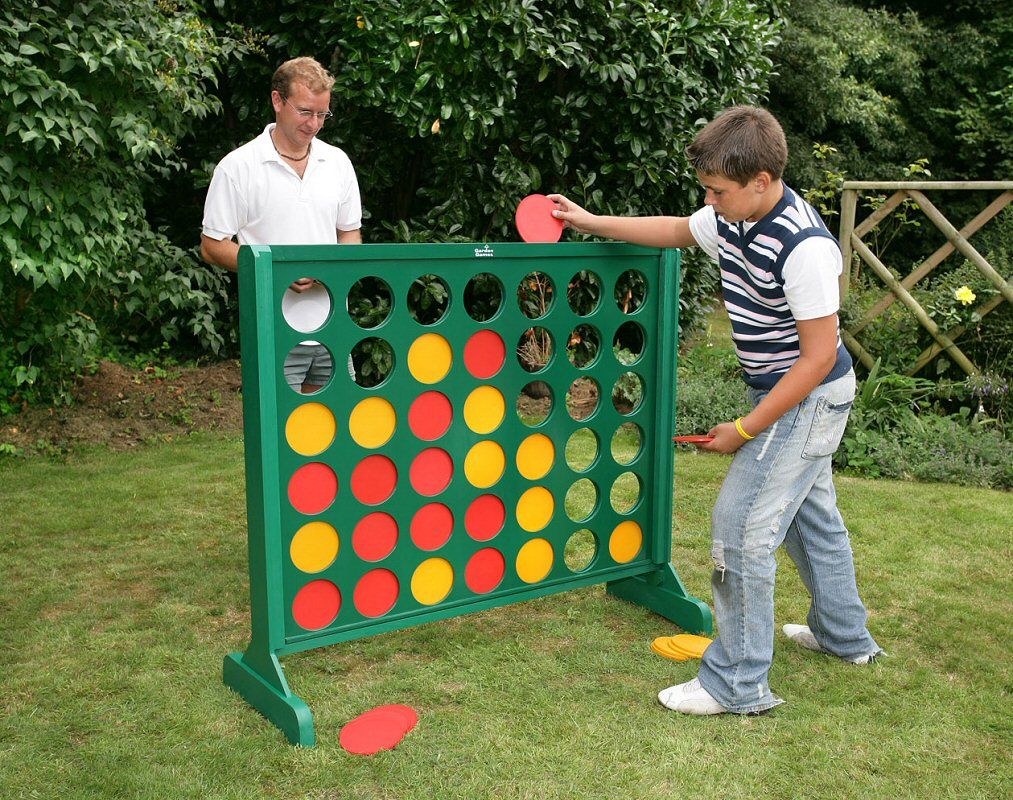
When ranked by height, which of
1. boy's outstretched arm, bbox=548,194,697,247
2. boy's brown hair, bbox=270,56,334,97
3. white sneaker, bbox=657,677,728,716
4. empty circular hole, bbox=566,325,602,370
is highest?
boy's brown hair, bbox=270,56,334,97

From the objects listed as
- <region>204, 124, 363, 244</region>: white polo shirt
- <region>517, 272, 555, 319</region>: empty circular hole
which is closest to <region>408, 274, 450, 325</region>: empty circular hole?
<region>517, 272, 555, 319</region>: empty circular hole

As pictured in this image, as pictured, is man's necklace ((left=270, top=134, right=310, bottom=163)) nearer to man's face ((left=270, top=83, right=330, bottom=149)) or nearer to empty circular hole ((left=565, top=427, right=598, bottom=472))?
man's face ((left=270, top=83, right=330, bottom=149))

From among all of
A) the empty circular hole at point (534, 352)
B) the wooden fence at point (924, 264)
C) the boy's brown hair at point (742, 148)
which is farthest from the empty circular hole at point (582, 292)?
the boy's brown hair at point (742, 148)

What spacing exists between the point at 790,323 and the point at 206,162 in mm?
5096

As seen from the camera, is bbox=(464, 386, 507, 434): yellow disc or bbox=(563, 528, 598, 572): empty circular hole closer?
bbox=(464, 386, 507, 434): yellow disc

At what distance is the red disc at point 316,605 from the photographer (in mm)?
2951

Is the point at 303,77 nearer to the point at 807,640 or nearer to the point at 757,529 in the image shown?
the point at 757,529

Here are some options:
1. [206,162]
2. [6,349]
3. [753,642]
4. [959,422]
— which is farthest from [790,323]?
[206,162]

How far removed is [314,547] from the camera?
2.97 m

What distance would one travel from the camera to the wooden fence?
239 inches

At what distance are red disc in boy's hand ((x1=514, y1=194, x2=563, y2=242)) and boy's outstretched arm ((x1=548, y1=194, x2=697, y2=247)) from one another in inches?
1.1

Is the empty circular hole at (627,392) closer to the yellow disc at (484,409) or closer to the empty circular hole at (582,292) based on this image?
the empty circular hole at (582,292)

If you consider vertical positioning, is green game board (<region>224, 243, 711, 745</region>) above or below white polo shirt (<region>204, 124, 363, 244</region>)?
below

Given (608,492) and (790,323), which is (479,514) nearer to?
(608,492)
